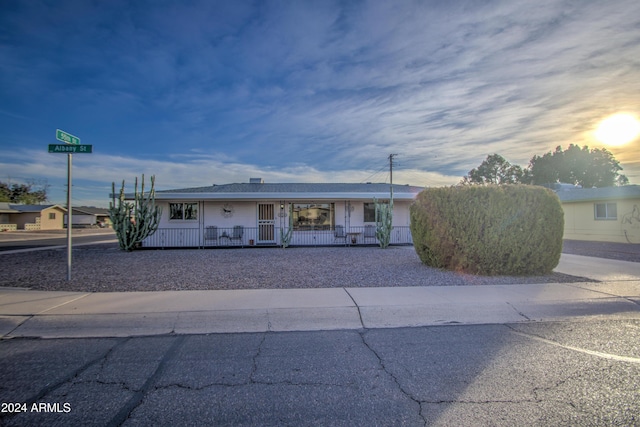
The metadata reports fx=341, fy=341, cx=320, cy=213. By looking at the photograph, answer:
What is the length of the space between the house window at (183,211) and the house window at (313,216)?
5.17 metres

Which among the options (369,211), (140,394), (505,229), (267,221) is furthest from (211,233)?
(140,394)

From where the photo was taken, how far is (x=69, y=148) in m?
7.49

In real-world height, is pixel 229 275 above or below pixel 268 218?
below

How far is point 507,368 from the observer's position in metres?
3.71

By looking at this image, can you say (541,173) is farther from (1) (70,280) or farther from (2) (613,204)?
(1) (70,280)

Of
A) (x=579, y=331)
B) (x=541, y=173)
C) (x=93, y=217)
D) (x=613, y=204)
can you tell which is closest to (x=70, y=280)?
(x=579, y=331)

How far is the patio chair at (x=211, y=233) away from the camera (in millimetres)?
17438

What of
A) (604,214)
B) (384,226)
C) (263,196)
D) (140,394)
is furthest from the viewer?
(604,214)

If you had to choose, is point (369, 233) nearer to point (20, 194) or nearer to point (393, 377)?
point (393, 377)

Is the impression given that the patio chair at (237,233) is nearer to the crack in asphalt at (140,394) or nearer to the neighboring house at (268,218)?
the neighboring house at (268,218)

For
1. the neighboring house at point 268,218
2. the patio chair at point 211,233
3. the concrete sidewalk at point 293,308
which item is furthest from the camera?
the patio chair at point 211,233

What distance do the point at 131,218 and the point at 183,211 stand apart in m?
2.70

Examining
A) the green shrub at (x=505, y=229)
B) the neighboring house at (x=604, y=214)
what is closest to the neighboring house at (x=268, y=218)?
the green shrub at (x=505, y=229)

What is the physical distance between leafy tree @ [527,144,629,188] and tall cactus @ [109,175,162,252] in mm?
52887
